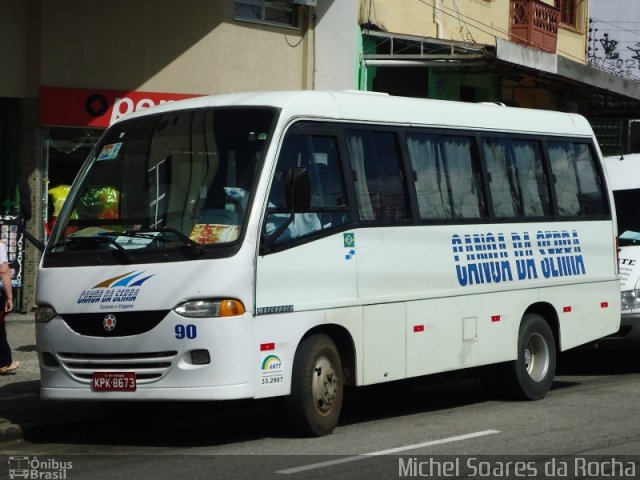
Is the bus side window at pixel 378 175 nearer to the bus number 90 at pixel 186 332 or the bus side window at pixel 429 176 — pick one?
the bus side window at pixel 429 176

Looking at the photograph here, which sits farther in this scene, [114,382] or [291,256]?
[291,256]

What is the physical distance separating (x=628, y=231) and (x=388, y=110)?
5.94m

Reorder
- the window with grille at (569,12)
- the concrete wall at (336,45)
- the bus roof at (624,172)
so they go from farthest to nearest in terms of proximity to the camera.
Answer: the window with grille at (569,12)
the concrete wall at (336,45)
the bus roof at (624,172)

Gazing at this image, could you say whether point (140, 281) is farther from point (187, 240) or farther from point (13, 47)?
point (13, 47)

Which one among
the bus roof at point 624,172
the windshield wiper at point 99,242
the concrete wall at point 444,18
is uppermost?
the concrete wall at point 444,18

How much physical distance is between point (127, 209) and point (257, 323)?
5.00ft

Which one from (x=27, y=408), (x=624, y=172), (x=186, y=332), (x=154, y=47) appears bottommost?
(x=27, y=408)

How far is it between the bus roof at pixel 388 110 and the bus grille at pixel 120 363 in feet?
7.09

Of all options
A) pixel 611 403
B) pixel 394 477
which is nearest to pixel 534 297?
pixel 611 403

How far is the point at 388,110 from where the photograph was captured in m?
11.3

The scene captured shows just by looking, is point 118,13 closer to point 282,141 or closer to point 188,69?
point 188,69

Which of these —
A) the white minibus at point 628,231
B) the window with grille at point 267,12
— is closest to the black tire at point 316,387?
the white minibus at point 628,231

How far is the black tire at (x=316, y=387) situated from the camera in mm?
9820

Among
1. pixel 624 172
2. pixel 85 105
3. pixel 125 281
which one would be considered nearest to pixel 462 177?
pixel 125 281
